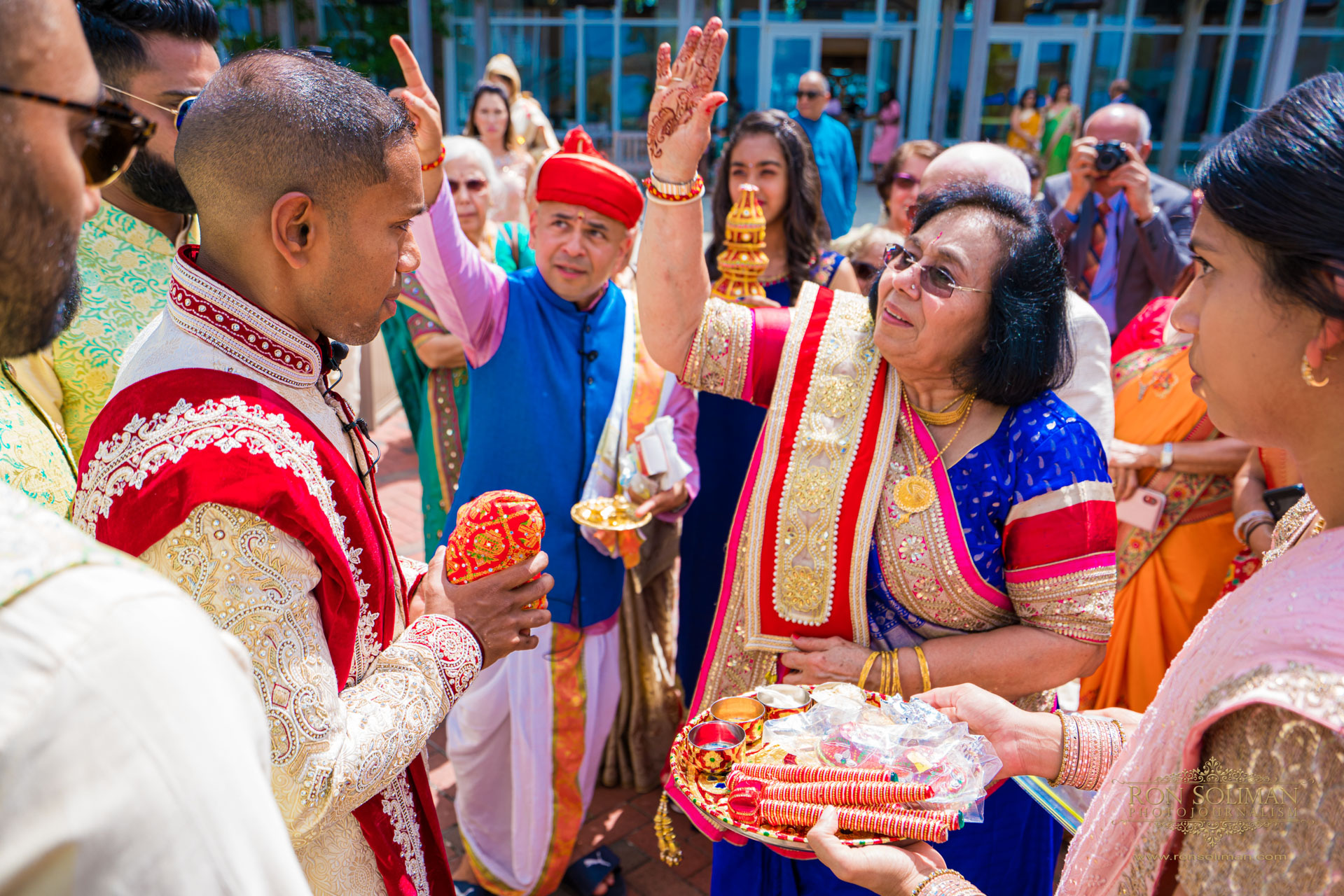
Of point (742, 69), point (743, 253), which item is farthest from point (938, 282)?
point (742, 69)

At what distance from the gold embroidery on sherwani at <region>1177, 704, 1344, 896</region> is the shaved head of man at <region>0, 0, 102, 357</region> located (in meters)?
1.24

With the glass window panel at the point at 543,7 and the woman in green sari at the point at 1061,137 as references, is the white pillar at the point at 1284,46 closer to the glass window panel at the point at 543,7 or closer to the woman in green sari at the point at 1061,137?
the woman in green sari at the point at 1061,137

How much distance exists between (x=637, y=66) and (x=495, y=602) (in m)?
17.4

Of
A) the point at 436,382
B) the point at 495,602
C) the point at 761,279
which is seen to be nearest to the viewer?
the point at 495,602

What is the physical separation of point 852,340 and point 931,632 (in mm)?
699

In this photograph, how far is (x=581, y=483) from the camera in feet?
8.86

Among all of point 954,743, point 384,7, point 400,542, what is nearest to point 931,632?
point 954,743

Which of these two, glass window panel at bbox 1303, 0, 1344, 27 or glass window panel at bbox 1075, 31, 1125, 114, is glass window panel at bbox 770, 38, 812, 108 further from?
glass window panel at bbox 1303, 0, 1344, 27

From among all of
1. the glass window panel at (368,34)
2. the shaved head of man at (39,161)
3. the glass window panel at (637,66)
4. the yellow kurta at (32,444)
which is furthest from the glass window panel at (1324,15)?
the shaved head of man at (39,161)

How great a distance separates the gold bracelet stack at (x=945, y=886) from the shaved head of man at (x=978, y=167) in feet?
7.11

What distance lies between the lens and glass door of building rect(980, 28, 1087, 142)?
16625 millimetres

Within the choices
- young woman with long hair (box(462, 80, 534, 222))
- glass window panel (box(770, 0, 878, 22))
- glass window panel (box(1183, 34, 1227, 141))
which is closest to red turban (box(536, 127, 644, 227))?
young woman with long hair (box(462, 80, 534, 222))

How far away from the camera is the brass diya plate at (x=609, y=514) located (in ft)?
8.14

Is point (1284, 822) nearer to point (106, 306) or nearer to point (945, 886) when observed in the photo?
point (945, 886)
